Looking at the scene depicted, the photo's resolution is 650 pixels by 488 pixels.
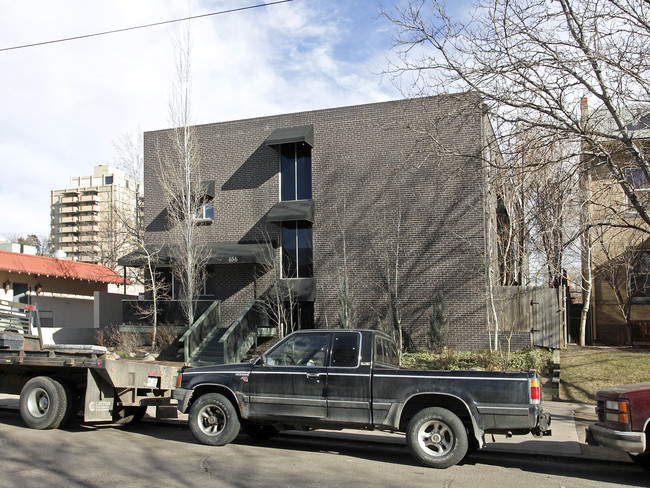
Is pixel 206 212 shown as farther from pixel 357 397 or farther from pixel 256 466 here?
pixel 256 466

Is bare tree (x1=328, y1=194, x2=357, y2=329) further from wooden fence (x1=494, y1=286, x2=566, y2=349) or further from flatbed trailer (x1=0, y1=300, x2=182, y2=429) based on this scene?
flatbed trailer (x1=0, y1=300, x2=182, y2=429)

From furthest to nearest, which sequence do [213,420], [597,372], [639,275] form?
[639,275] → [597,372] → [213,420]

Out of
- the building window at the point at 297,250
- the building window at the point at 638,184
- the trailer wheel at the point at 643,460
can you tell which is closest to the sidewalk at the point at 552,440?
the trailer wheel at the point at 643,460

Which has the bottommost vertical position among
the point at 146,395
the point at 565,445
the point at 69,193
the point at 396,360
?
the point at 565,445

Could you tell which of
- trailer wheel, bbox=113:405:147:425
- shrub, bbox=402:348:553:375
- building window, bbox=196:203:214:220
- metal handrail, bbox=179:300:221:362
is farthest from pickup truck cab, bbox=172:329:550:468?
→ building window, bbox=196:203:214:220

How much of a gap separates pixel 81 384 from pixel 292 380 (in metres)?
3.91

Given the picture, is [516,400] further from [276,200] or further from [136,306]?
[136,306]

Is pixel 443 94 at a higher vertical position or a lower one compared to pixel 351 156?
lower

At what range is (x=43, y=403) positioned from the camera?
379 inches

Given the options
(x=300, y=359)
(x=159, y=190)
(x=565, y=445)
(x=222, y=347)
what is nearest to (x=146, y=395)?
(x=300, y=359)

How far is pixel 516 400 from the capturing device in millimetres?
7262

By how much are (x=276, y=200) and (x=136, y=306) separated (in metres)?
6.67

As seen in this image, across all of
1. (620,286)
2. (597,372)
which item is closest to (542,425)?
(597,372)

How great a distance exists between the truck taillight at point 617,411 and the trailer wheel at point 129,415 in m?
7.25
